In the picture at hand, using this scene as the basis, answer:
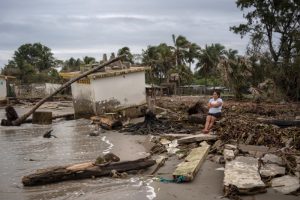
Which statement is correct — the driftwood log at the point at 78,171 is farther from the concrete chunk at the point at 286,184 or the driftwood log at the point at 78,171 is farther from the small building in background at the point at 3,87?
the small building in background at the point at 3,87

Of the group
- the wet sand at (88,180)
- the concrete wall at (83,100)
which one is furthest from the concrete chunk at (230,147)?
the concrete wall at (83,100)

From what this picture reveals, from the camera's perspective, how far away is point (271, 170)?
8.17 metres

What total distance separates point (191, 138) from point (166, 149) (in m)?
0.80

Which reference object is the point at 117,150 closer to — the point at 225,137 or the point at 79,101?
the point at 225,137

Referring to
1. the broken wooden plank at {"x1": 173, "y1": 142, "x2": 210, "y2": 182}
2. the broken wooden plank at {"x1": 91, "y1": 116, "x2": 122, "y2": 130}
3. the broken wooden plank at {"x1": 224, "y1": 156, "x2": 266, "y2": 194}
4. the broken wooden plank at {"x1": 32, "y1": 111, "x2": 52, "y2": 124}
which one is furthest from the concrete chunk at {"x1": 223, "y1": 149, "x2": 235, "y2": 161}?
the broken wooden plank at {"x1": 32, "y1": 111, "x2": 52, "y2": 124}

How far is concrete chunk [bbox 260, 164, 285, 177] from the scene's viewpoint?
316 inches

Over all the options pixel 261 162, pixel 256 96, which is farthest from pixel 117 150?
pixel 256 96

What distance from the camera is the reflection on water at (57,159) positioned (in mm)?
7914

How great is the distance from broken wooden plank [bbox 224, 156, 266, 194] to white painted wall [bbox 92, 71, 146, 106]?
552 inches

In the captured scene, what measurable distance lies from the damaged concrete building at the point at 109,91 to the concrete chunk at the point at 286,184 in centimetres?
1515

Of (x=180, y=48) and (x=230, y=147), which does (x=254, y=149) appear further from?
(x=180, y=48)


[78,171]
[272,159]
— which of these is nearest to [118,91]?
[78,171]

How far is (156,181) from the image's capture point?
846cm

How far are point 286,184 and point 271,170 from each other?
2.22 feet
